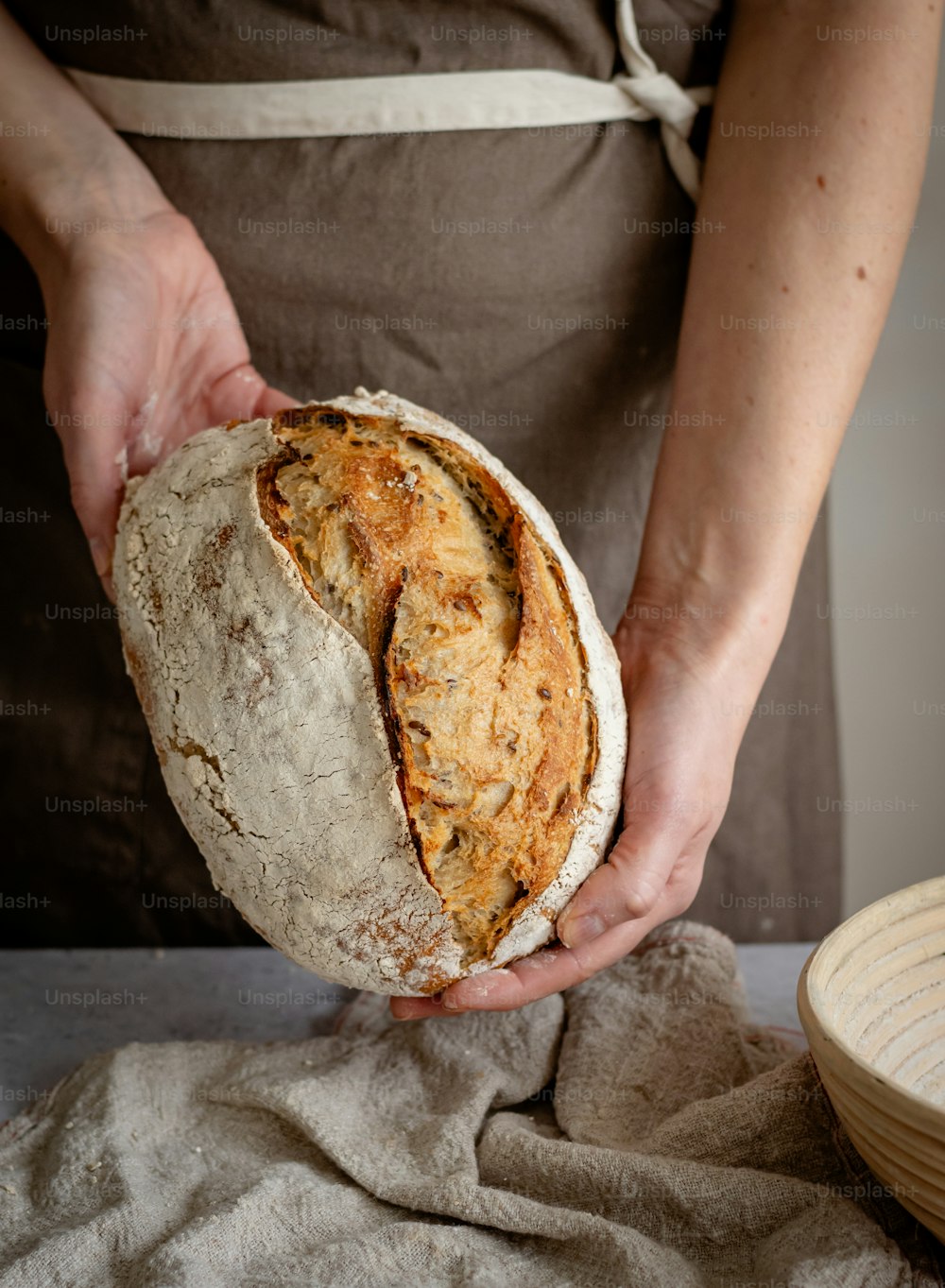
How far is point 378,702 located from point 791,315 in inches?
27.8

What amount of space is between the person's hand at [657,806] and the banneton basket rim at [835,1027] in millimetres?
171

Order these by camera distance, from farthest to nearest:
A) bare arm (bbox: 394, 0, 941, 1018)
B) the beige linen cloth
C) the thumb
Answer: bare arm (bbox: 394, 0, 941, 1018)
the thumb
the beige linen cloth

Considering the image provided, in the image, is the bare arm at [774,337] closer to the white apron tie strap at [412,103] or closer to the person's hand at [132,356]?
the white apron tie strap at [412,103]

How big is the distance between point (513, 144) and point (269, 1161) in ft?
4.19

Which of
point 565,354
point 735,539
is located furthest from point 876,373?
point 735,539

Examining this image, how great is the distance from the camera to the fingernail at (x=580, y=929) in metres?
1.17

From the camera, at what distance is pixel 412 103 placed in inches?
60.5

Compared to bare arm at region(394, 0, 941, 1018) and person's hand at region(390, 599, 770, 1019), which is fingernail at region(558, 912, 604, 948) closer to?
person's hand at region(390, 599, 770, 1019)

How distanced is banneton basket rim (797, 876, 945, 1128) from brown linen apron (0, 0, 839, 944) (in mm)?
698

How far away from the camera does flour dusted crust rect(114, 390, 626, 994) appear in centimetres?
111

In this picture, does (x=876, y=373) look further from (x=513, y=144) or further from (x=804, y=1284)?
(x=804, y=1284)

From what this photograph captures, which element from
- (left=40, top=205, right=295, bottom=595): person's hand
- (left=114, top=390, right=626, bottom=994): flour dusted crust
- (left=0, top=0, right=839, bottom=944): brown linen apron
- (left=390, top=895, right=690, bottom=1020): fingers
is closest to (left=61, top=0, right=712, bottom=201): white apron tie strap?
(left=0, top=0, right=839, bottom=944): brown linen apron

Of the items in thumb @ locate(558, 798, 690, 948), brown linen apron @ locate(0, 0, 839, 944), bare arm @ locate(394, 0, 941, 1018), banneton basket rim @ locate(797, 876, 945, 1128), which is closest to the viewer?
banneton basket rim @ locate(797, 876, 945, 1128)

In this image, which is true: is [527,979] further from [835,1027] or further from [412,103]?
[412,103]
